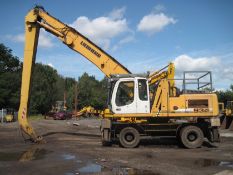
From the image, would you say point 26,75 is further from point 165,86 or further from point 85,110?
point 85,110

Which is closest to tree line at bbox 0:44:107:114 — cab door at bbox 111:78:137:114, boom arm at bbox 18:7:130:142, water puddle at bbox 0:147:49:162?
boom arm at bbox 18:7:130:142

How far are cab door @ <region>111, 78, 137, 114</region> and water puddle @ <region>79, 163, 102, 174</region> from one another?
508 cm

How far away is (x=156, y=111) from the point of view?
53.1ft

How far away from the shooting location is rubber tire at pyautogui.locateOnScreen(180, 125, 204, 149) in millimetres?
16109

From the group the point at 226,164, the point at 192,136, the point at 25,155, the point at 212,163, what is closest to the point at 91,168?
the point at 25,155

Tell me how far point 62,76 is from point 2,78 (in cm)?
6023

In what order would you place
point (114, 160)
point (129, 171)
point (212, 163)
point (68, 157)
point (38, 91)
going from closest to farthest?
point (129, 171)
point (212, 163)
point (114, 160)
point (68, 157)
point (38, 91)

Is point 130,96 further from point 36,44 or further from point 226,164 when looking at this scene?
point 36,44

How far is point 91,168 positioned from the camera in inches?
424

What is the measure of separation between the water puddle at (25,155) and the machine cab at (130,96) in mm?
3930

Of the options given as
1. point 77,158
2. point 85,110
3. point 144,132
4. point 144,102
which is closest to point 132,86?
point 144,102

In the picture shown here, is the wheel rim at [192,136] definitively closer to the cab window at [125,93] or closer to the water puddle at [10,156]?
the cab window at [125,93]

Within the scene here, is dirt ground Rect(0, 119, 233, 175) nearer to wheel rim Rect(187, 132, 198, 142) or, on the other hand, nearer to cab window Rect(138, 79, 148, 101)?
wheel rim Rect(187, 132, 198, 142)

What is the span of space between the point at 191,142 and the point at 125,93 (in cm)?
381
